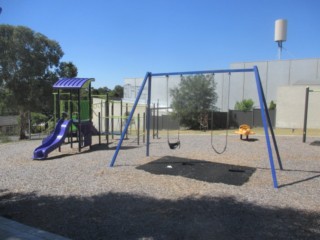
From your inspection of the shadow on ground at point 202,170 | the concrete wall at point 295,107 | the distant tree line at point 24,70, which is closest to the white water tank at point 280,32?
the concrete wall at point 295,107

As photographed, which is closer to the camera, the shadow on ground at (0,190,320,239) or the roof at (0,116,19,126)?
the shadow on ground at (0,190,320,239)

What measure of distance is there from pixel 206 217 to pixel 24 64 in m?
20.3

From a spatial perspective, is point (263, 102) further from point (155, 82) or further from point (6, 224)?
point (155, 82)

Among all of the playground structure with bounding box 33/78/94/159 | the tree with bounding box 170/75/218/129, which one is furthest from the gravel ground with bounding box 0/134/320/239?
the tree with bounding box 170/75/218/129

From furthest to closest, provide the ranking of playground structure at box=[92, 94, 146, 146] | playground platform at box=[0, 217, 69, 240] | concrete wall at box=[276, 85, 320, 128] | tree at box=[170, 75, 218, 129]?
tree at box=[170, 75, 218, 129] → concrete wall at box=[276, 85, 320, 128] → playground structure at box=[92, 94, 146, 146] → playground platform at box=[0, 217, 69, 240]

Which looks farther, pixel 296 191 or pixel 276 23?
pixel 276 23

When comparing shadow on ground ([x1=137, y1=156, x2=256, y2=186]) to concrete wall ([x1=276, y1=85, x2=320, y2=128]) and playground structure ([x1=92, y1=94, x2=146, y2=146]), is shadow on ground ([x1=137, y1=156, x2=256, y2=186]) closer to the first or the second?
playground structure ([x1=92, y1=94, x2=146, y2=146])

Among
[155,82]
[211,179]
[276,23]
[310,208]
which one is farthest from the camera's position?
[155,82]

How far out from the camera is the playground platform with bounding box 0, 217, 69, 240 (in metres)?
3.97

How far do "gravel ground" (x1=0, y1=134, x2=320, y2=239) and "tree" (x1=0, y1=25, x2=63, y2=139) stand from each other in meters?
14.2

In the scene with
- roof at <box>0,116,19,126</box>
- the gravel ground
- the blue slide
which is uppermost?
the blue slide


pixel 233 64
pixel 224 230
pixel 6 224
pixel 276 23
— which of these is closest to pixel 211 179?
pixel 224 230

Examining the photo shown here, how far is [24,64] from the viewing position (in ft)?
70.9

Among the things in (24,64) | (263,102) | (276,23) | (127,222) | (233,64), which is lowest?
(127,222)
